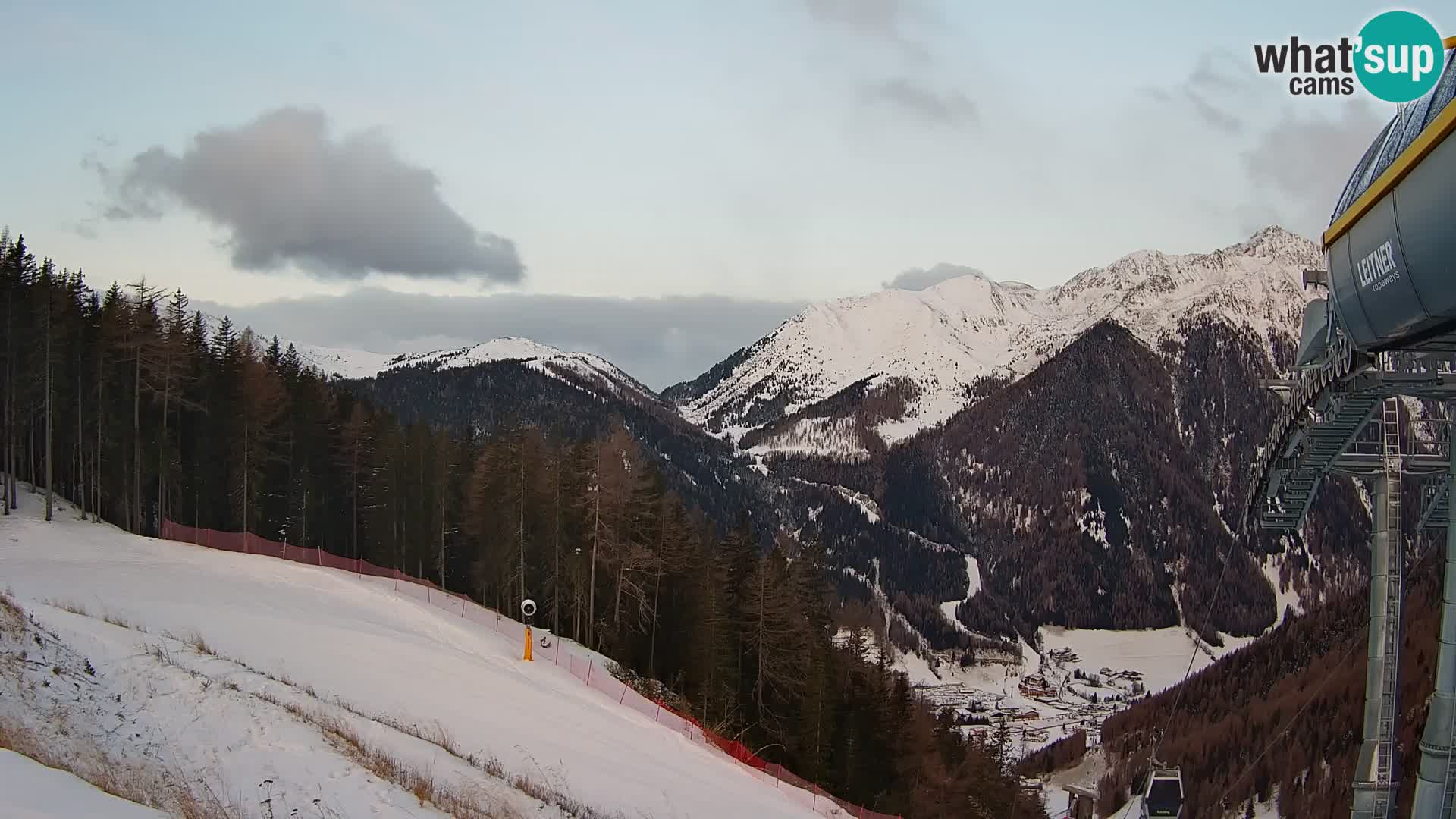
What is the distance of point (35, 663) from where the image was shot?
13414mm

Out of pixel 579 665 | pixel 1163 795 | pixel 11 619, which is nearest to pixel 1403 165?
pixel 11 619

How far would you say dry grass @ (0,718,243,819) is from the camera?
9.84 metres

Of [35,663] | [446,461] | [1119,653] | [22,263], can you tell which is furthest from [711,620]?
[1119,653]

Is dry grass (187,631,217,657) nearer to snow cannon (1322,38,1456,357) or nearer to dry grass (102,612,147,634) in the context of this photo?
dry grass (102,612,147,634)

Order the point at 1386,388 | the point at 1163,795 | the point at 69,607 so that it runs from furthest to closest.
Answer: the point at 1163,795, the point at 69,607, the point at 1386,388

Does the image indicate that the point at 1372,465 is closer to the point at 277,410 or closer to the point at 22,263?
the point at 277,410

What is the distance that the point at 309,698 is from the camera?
1617 centimetres

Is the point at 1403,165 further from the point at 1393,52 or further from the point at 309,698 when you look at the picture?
the point at 309,698

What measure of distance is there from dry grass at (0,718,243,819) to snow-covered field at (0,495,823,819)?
1.25 ft

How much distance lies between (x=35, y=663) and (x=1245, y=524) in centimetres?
2707

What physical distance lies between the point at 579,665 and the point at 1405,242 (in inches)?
1120

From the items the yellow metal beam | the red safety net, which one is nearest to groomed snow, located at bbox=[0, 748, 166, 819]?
the yellow metal beam

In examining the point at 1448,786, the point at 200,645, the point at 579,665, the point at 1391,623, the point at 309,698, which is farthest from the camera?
the point at 579,665

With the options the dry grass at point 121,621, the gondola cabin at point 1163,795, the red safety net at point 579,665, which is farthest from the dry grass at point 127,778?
the gondola cabin at point 1163,795
